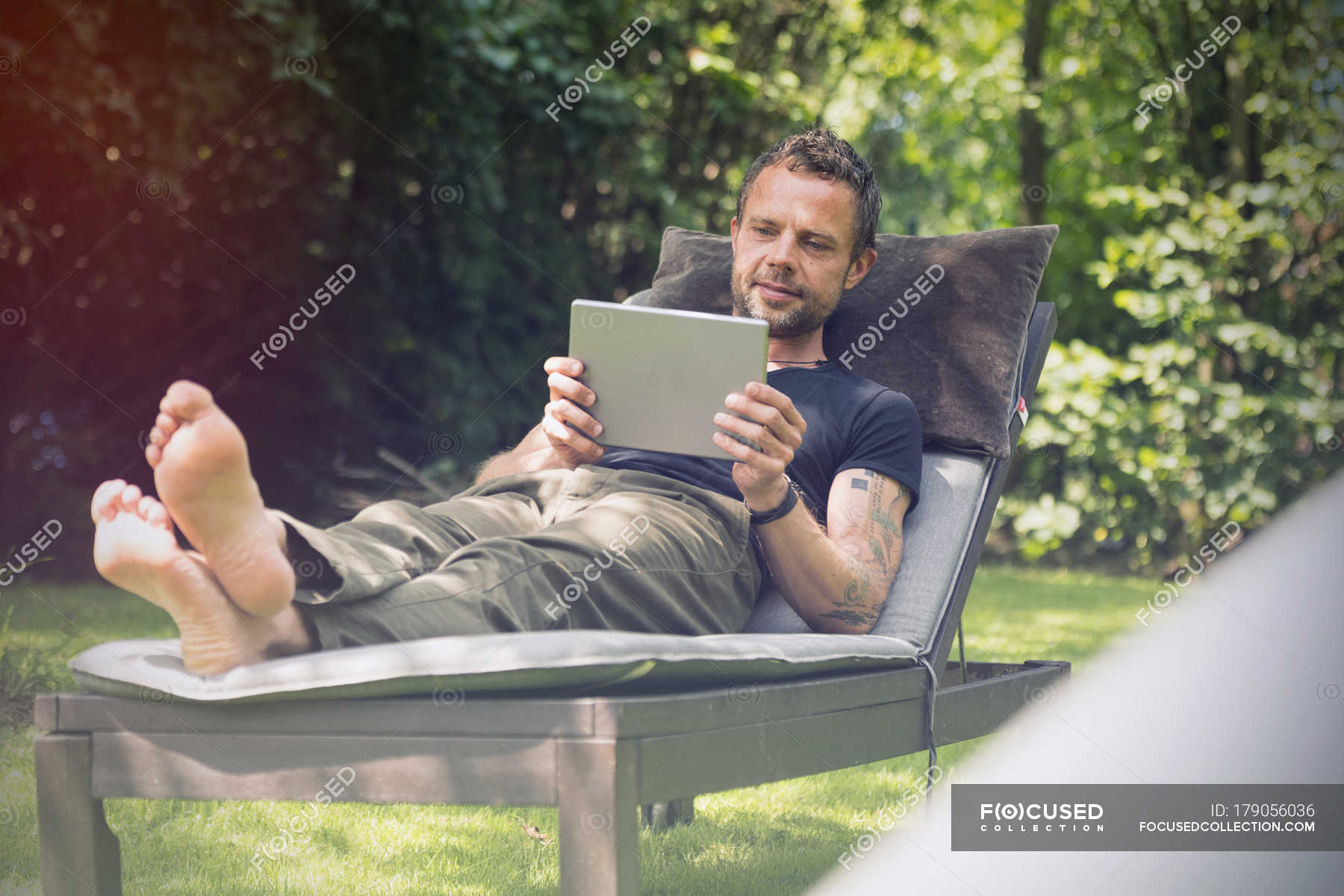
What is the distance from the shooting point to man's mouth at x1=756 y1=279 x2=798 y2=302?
102 inches

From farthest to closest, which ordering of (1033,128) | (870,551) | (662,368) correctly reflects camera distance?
(1033,128) → (870,551) → (662,368)

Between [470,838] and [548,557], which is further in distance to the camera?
[470,838]

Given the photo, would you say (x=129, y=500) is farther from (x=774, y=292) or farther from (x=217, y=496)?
(x=774, y=292)

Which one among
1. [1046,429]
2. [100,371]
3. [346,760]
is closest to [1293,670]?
[1046,429]

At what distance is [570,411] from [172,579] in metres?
0.76

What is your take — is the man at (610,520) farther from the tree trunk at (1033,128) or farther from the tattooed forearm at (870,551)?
the tree trunk at (1033,128)

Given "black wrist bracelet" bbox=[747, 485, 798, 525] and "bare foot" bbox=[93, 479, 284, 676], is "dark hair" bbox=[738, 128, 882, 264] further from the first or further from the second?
"bare foot" bbox=[93, 479, 284, 676]

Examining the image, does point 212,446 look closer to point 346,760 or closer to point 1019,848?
point 346,760

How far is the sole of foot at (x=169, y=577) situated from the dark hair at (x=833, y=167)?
1.50 meters

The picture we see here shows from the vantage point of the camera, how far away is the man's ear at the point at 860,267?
2701 mm

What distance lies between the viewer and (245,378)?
5.65m

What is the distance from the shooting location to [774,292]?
8.51 feet

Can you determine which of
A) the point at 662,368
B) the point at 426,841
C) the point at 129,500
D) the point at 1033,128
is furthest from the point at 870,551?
the point at 1033,128

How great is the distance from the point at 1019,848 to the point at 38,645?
310 cm
